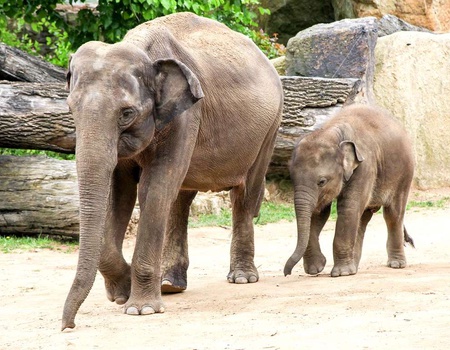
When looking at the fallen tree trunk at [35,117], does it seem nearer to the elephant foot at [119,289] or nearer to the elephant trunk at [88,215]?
the elephant foot at [119,289]

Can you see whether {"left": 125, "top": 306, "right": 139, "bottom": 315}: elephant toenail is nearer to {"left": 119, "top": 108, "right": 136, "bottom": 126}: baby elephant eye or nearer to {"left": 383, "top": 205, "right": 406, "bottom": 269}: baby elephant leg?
{"left": 119, "top": 108, "right": 136, "bottom": 126}: baby elephant eye

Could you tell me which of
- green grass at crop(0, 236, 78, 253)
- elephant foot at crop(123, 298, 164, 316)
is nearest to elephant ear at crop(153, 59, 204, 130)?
elephant foot at crop(123, 298, 164, 316)

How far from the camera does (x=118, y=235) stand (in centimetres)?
705

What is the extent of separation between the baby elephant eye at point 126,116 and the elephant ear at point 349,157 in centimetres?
273

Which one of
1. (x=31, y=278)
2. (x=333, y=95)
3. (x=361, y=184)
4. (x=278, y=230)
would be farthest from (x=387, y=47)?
(x=31, y=278)

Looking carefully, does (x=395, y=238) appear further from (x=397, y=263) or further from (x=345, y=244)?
(x=345, y=244)

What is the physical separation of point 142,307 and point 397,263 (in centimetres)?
326

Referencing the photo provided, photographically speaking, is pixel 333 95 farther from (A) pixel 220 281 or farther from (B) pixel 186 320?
(B) pixel 186 320

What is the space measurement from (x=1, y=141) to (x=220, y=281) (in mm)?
3724

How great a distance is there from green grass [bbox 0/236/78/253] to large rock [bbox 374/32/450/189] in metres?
5.79

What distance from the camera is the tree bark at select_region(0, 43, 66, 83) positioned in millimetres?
12086

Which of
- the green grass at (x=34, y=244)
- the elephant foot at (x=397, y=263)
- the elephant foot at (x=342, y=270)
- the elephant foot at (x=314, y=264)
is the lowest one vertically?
the green grass at (x=34, y=244)

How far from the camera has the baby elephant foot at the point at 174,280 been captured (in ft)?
25.3

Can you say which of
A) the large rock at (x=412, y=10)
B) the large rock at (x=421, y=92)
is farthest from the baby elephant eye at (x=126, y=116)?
the large rock at (x=412, y=10)
